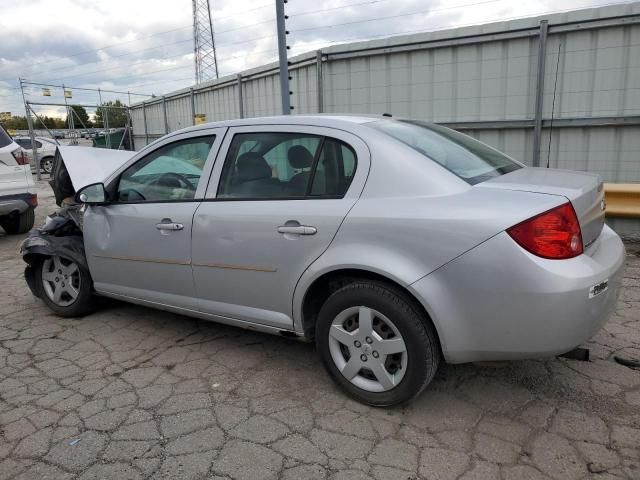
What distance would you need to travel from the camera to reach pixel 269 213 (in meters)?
2.92

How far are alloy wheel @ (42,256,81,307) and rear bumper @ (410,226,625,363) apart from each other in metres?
3.06

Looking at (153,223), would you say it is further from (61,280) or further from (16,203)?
(16,203)

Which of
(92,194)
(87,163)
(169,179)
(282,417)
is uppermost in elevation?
(87,163)

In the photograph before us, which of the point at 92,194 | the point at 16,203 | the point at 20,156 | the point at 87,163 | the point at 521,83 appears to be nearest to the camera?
the point at 92,194

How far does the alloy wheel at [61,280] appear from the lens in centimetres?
423

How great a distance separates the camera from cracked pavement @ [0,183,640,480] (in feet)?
7.61

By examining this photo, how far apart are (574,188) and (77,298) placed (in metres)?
3.74

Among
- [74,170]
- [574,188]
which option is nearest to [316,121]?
[574,188]

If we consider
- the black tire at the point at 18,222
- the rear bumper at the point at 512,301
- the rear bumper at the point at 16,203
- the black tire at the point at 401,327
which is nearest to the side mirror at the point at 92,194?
the black tire at the point at 401,327

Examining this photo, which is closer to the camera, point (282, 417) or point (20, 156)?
point (282, 417)

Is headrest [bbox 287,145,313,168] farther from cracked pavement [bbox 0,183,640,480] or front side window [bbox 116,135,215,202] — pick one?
cracked pavement [bbox 0,183,640,480]

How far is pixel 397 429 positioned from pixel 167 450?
114 cm

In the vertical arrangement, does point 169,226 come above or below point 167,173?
below

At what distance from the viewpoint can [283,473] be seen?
2.28 metres
